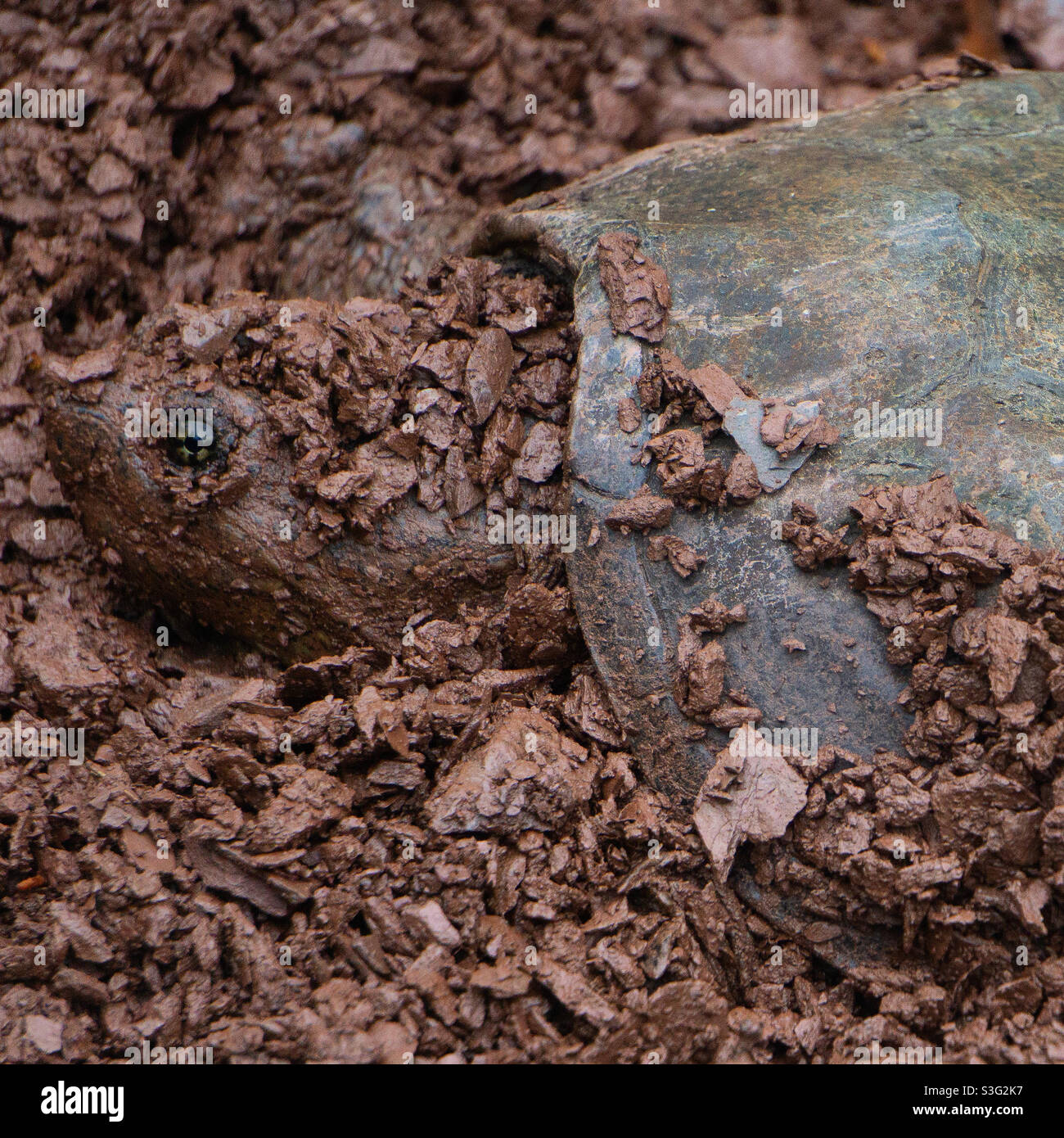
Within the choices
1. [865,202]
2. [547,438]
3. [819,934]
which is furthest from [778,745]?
[865,202]

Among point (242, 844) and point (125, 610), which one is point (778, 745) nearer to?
point (242, 844)

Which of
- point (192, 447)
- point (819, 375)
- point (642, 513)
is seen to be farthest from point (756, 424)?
point (192, 447)

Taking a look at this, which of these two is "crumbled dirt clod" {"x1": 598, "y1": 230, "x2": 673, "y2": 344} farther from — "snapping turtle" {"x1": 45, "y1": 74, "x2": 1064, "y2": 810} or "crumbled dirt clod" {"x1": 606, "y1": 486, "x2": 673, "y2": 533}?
"crumbled dirt clod" {"x1": 606, "y1": 486, "x2": 673, "y2": 533}

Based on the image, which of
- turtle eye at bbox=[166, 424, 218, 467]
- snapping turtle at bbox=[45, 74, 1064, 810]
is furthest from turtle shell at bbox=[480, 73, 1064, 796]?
turtle eye at bbox=[166, 424, 218, 467]

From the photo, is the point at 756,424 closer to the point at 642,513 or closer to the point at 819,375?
the point at 819,375

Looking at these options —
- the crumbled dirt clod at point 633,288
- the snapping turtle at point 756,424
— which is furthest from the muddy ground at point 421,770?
the crumbled dirt clod at point 633,288

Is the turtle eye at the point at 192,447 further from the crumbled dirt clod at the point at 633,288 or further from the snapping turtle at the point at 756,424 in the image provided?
the crumbled dirt clod at the point at 633,288
